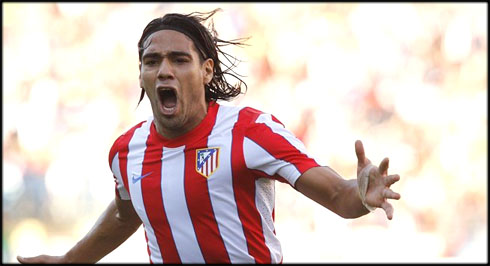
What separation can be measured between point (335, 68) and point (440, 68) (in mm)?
1006

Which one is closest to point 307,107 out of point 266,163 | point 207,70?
point 207,70

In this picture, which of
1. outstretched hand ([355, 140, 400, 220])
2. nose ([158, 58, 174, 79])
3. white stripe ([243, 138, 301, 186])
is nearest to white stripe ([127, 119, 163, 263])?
nose ([158, 58, 174, 79])

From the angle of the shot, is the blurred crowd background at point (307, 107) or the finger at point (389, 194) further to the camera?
the blurred crowd background at point (307, 107)

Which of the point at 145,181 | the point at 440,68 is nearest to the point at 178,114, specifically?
the point at 145,181

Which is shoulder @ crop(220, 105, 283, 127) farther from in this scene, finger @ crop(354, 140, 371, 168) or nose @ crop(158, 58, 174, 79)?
finger @ crop(354, 140, 371, 168)

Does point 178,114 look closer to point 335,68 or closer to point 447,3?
point 335,68

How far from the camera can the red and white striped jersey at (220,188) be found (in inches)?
117

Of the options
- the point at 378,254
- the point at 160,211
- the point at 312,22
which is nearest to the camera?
the point at 160,211

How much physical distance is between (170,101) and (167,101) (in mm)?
12

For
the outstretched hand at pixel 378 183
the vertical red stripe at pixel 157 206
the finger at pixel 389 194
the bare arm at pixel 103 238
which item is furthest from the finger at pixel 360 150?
the bare arm at pixel 103 238

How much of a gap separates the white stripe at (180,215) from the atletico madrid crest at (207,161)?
78mm

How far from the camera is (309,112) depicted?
805 centimetres

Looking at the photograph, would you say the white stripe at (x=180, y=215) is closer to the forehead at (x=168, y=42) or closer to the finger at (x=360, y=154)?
the forehead at (x=168, y=42)

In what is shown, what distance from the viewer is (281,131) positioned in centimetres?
302
